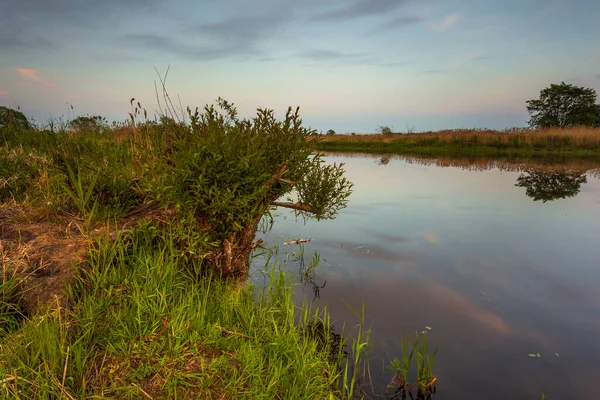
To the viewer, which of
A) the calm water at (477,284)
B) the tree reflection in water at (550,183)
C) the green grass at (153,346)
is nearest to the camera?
the green grass at (153,346)

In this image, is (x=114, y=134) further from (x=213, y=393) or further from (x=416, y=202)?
(x=416, y=202)

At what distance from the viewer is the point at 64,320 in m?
3.99

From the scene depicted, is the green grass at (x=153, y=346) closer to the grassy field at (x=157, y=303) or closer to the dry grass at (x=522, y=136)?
the grassy field at (x=157, y=303)

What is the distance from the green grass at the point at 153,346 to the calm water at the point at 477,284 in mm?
1508

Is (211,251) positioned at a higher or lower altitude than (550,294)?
higher

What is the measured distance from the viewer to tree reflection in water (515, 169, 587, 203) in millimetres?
19219

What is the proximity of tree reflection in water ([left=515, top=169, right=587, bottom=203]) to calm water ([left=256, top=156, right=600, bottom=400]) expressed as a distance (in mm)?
1406

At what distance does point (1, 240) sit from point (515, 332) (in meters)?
8.74

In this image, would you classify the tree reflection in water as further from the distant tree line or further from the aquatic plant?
the distant tree line

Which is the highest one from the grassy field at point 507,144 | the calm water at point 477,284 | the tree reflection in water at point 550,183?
the grassy field at point 507,144

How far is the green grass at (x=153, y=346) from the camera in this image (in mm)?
3494

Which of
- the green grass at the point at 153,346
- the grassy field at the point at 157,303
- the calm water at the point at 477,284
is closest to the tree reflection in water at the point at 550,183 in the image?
the calm water at the point at 477,284

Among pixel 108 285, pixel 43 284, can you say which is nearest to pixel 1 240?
pixel 43 284

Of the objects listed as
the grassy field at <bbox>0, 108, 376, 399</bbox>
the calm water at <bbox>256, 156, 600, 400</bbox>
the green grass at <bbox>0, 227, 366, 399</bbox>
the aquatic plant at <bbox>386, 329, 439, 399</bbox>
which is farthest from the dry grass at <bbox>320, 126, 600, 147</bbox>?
the green grass at <bbox>0, 227, 366, 399</bbox>
